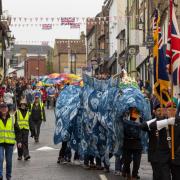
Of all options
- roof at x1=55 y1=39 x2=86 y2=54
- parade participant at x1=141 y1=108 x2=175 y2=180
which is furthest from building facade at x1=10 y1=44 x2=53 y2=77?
parade participant at x1=141 y1=108 x2=175 y2=180

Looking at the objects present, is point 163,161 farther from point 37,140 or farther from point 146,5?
point 146,5

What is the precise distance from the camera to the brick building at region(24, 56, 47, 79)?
406 ft

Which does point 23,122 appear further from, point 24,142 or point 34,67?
point 34,67

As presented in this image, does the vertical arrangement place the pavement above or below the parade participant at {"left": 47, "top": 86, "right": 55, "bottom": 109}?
below

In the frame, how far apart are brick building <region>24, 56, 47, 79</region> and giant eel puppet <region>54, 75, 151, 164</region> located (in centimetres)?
10684

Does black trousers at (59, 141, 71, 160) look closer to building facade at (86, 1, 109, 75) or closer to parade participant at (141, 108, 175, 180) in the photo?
parade participant at (141, 108, 175, 180)

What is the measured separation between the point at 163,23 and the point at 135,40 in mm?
9659

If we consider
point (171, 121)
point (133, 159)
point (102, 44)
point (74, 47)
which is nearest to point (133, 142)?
point (133, 159)

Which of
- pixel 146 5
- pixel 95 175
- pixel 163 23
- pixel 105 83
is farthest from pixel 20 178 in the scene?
pixel 146 5

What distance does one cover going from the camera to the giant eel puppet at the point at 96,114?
1340cm

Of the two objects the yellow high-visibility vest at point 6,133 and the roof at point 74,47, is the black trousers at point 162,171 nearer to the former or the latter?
the yellow high-visibility vest at point 6,133

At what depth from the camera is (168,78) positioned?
36.3ft

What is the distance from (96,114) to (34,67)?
365 ft

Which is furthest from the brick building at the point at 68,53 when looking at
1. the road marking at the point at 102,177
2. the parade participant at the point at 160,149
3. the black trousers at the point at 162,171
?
the black trousers at the point at 162,171
